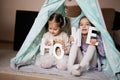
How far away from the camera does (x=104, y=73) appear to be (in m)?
1.27

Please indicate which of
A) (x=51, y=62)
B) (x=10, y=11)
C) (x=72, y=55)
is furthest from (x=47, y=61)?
(x=10, y=11)

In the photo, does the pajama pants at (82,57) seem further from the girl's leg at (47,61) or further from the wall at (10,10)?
the wall at (10,10)

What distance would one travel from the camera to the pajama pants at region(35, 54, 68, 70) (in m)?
1.27

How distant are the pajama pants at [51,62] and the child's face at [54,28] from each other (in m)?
0.13

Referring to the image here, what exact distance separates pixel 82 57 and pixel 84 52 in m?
0.03

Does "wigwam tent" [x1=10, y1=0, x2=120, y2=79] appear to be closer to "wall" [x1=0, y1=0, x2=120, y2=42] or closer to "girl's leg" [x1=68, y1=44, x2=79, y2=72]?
"girl's leg" [x1=68, y1=44, x2=79, y2=72]

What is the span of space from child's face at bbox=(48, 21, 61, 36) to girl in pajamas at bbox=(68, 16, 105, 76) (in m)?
0.09

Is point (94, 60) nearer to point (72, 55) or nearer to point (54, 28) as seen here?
point (72, 55)

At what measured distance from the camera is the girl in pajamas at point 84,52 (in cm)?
124

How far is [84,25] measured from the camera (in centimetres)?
127

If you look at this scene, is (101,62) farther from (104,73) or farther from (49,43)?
(49,43)

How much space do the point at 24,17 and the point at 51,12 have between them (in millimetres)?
490

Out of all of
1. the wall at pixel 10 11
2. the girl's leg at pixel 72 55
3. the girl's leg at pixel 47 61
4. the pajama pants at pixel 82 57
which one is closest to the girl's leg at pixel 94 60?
the pajama pants at pixel 82 57

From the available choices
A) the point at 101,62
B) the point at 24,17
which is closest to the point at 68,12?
the point at 24,17
